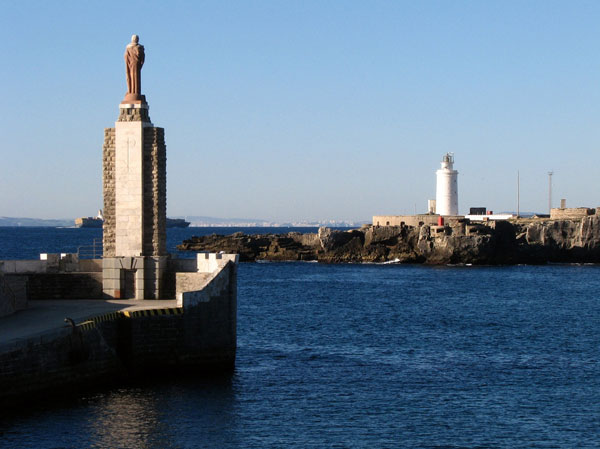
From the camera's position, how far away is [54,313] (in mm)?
28656

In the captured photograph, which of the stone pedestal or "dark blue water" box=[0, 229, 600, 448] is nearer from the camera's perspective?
"dark blue water" box=[0, 229, 600, 448]

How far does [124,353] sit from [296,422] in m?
6.70

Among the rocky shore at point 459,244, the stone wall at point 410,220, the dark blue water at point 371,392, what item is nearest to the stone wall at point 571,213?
the rocky shore at point 459,244

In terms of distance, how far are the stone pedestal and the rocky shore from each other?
2524 inches

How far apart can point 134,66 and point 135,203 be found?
5441mm

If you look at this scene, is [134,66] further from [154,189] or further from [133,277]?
[133,277]

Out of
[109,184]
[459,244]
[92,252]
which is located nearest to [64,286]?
[109,184]

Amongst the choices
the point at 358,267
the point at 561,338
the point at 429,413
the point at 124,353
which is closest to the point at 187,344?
the point at 124,353

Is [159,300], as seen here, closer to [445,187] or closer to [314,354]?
[314,354]

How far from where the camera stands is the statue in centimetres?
3281

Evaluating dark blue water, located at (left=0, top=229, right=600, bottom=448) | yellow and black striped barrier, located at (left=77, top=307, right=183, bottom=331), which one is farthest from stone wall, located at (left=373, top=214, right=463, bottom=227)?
yellow and black striped barrier, located at (left=77, top=307, right=183, bottom=331)

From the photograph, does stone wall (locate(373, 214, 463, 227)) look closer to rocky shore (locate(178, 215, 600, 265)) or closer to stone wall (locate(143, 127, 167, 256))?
rocky shore (locate(178, 215, 600, 265))

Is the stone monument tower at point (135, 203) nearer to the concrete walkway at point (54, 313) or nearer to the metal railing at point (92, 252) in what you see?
the concrete walkway at point (54, 313)

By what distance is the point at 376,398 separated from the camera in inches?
1025
